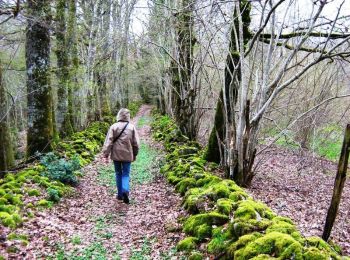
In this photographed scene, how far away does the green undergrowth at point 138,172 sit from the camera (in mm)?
8883

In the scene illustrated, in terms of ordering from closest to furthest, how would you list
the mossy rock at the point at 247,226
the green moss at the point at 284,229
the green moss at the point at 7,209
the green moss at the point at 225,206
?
1. the green moss at the point at 284,229
2. the mossy rock at the point at 247,226
3. the green moss at the point at 225,206
4. the green moss at the point at 7,209

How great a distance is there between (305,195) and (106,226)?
555cm

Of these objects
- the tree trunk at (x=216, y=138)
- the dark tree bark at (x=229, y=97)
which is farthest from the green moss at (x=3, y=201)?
the tree trunk at (x=216, y=138)

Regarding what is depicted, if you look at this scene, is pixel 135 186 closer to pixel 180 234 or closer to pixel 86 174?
pixel 86 174

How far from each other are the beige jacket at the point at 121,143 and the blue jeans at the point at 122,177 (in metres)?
0.17

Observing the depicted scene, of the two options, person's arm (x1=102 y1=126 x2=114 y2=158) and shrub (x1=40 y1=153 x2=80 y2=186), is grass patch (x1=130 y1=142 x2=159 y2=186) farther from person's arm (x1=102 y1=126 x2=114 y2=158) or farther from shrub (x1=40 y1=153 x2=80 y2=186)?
person's arm (x1=102 y1=126 x2=114 y2=158)

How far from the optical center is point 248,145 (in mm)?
7832

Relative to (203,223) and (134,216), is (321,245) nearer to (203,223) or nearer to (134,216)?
(203,223)

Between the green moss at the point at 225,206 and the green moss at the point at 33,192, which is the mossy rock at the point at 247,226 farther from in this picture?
the green moss at the point at 33,192

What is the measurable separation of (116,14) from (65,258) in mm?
20624

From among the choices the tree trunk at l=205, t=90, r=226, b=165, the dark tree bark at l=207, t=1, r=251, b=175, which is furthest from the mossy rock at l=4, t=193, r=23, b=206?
the tree trunk at l=205, t=90, r=226, b=165

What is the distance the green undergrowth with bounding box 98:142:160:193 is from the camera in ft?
29.1

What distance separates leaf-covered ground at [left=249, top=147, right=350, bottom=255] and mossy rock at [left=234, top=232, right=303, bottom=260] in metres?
2.37

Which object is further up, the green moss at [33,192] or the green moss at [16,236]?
the green moss at [33,192]
